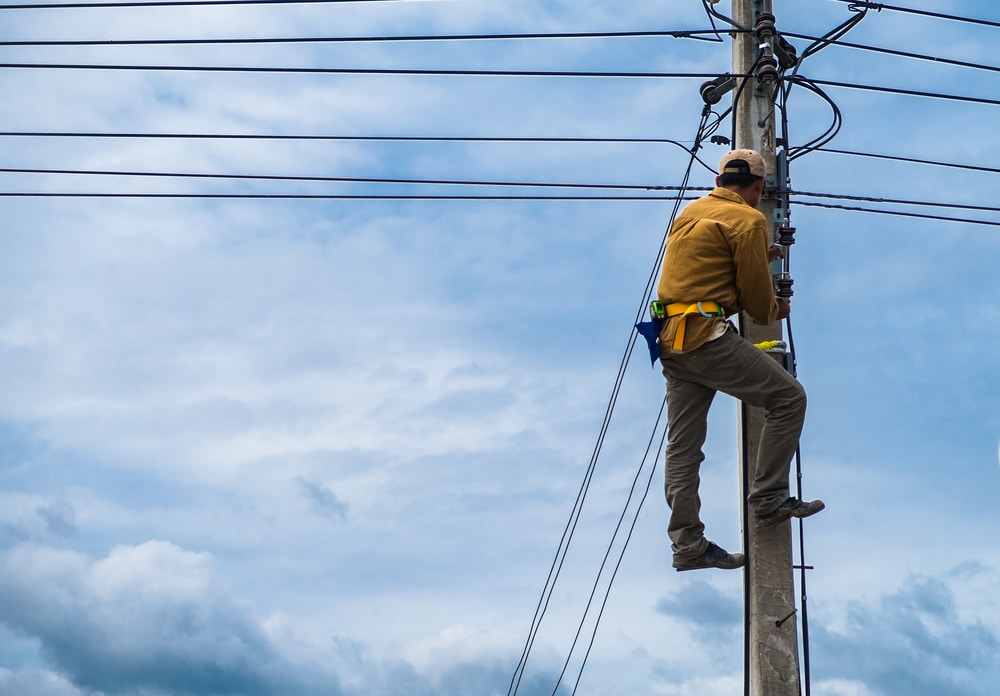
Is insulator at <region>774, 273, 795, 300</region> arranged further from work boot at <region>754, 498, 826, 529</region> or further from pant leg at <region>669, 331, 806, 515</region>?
work boot at <region>754, 498, 826, 529</region>

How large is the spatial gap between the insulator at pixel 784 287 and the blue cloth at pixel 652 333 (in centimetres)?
82

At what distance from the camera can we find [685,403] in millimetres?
6980

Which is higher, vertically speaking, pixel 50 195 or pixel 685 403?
pixel 50 195

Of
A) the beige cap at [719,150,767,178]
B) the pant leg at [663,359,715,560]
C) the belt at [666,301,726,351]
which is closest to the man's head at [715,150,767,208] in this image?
the beige cap at [719,150,767,178]

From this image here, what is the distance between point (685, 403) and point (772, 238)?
1.21 meters

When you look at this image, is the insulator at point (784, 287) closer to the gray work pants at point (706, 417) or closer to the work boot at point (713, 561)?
the gray work pants at point (706, 417)

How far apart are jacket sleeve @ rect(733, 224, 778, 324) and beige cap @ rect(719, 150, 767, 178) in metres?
0.47

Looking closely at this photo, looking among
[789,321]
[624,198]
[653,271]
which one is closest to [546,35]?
[624,198]

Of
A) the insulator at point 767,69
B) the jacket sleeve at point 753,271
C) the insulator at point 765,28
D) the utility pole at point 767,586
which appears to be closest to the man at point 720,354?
the jacket sleeve at point 753,271

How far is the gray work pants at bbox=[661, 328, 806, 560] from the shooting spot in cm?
676

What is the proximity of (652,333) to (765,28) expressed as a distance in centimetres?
232

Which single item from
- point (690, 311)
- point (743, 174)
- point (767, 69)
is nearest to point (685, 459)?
point (690, 311)

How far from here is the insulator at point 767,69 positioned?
7758 millimetres

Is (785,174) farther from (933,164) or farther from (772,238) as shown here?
(933,164)
